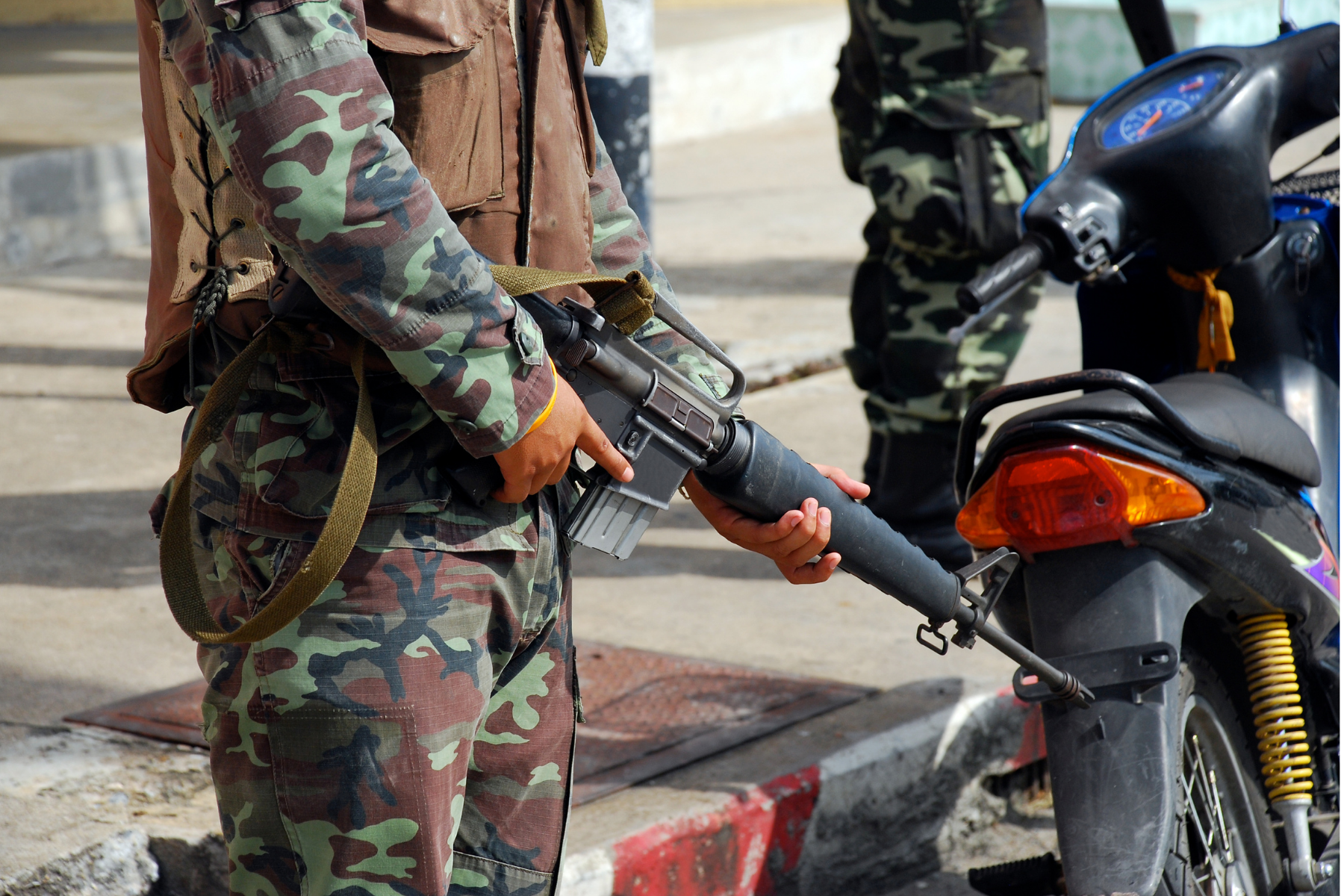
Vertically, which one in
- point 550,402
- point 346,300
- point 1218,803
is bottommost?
point 1218,803

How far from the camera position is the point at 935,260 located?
129 inches

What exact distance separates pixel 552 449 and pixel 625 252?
0.44 meters

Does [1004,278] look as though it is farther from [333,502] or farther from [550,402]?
[333,502]

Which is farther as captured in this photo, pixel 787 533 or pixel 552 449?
pixel 787 533

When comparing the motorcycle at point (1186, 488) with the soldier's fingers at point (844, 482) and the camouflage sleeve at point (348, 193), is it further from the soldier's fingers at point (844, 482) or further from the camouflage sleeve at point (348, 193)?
the camouflage sleeve at point (348, 193)

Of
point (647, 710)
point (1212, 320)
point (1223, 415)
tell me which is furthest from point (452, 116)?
point (647, 710)

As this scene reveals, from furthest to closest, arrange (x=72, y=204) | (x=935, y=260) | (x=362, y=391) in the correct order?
(x=72, y=204)
(x=935, y=260)
(x=362, y=391)

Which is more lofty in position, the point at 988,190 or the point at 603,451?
the point at 603,451

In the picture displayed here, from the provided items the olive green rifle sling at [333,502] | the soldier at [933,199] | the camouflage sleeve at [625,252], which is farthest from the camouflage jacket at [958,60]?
the olive green rifle sling at [333,502]

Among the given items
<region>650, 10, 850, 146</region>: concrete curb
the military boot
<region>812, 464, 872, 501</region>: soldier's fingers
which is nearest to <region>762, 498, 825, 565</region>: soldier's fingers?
<region>812, 464, 872, 501</region>: soldier's fingers

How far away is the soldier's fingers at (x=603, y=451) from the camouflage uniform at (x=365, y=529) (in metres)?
0.08

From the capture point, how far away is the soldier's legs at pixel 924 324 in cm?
319

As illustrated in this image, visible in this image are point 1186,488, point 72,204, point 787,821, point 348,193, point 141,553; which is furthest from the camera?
point 72,204

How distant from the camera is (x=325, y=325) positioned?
143cm
